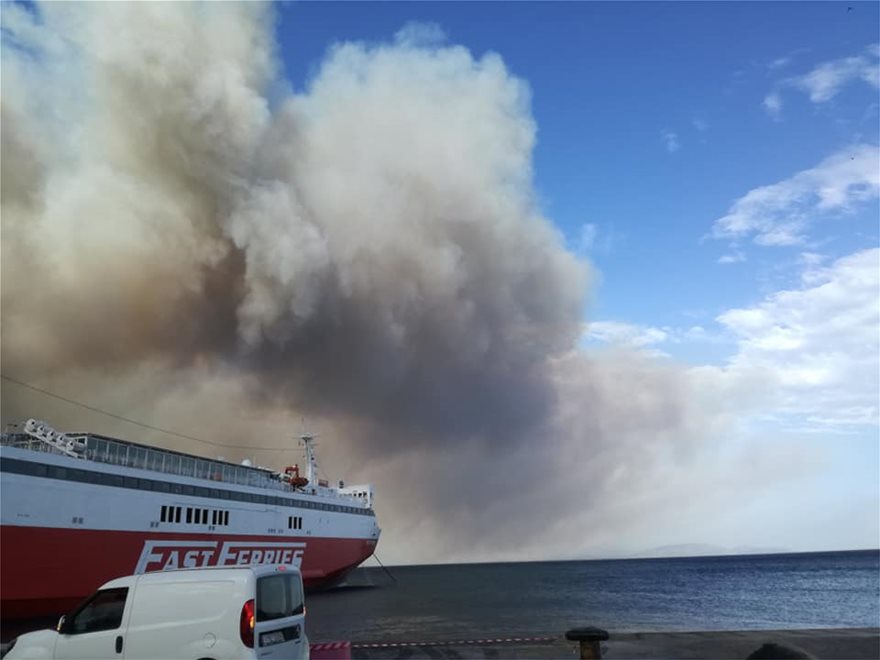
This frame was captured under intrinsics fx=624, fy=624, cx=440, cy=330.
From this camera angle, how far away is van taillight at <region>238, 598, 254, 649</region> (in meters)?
9.39

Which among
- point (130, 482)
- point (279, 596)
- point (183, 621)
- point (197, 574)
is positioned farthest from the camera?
point (130, 482)

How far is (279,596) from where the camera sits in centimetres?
1029

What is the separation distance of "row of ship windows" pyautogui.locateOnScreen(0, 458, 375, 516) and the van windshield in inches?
1082

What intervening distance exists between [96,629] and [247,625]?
8.77 ft

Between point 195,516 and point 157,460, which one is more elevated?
point 157,460

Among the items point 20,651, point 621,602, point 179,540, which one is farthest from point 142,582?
point 621,602

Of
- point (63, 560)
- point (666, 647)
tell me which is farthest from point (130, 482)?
point (666, 647)

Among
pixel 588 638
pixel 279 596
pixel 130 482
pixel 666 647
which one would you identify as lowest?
pixel 666 647

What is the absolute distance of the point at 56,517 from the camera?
107 ft

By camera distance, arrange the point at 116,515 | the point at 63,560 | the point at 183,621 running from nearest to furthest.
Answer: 1. the point at 183,621
2. the point at 63,560
3. the point at 116,515

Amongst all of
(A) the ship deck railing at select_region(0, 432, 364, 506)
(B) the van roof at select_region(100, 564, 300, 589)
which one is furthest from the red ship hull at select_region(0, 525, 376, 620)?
(B) the van roof at select_region(100, 564, 300, 589)

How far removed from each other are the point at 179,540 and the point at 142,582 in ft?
116

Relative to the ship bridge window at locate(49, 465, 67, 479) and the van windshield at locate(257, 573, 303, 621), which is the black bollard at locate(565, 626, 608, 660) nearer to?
the van windshield at locate(257, 573, 303, 621)

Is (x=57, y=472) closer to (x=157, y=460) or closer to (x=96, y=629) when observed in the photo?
(x=157, y=460)
